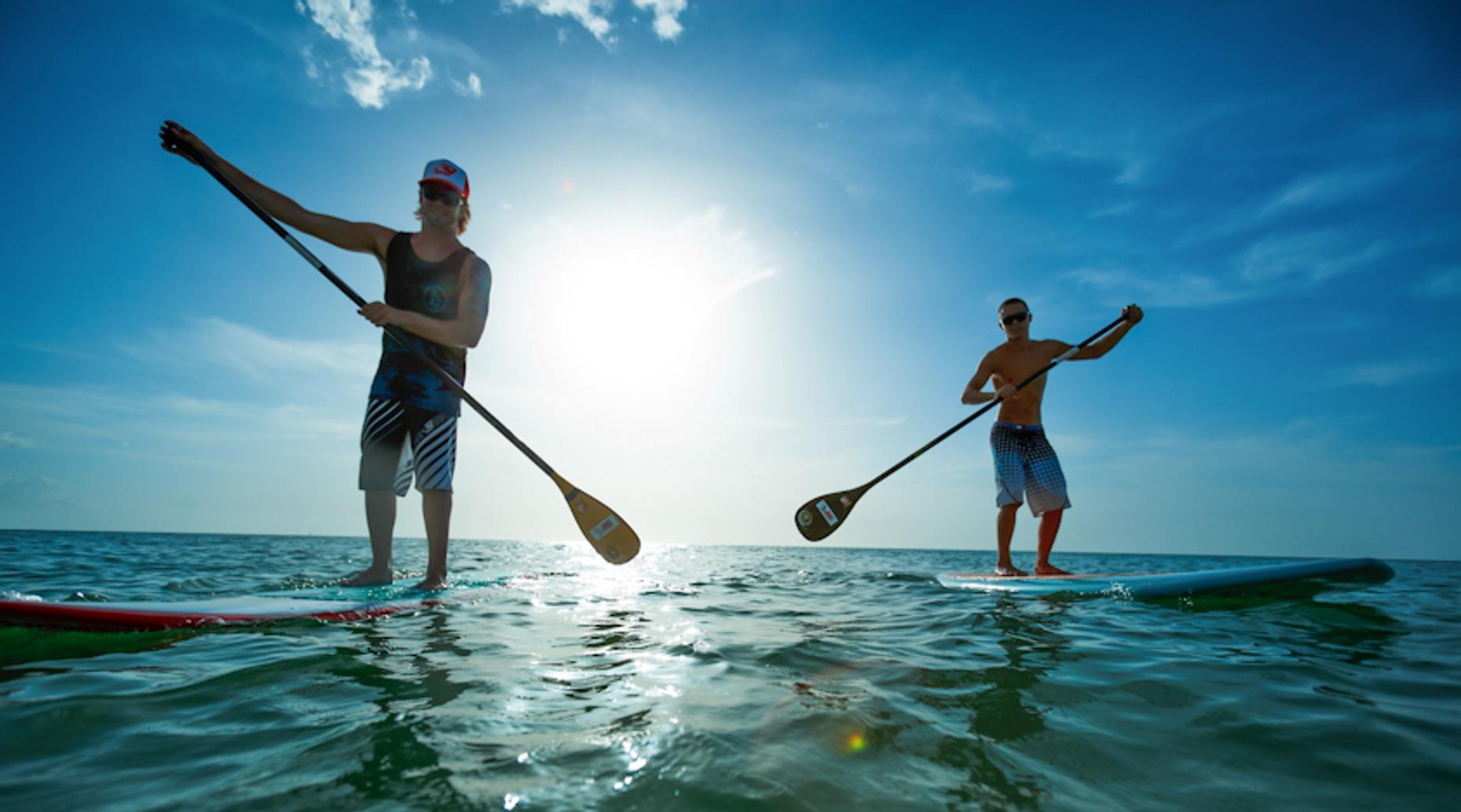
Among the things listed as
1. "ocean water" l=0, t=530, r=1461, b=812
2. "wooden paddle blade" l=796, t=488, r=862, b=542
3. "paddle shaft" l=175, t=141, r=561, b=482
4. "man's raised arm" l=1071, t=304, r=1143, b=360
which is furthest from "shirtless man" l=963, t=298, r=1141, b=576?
"paddle shaft" l=175, t=141, r=561, b=482

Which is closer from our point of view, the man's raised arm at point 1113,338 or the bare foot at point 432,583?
the bare foot at point 432,583

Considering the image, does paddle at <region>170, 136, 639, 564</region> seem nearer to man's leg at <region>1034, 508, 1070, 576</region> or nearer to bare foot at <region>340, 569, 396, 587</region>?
bare foot at <region>340, 569, 396, 587</region>

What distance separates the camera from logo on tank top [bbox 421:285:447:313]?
166 inches

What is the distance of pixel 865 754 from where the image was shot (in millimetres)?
1596

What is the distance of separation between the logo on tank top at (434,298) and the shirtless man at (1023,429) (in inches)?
208

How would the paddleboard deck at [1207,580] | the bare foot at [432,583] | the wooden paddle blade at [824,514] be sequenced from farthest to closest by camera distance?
the wooden paddle blade at [824,514] → the paddleboard deck at [1207,580] → the bare foot at [432,583]

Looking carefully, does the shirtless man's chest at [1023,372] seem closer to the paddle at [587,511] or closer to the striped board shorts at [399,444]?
the paddle at [587,511]

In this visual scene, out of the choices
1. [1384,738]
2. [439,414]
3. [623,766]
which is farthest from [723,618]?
[1384,738]

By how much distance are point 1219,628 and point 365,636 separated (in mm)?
4915

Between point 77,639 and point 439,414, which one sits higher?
point 439,414

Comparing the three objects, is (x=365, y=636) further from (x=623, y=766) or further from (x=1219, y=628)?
(x=1219, y=628)

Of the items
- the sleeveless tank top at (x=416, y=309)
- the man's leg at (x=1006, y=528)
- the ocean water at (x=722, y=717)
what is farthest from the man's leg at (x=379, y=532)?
the man's leg at (x=1006, y=528)

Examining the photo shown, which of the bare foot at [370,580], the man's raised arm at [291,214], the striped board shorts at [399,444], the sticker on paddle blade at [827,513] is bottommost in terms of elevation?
the bare foot at [370,580]

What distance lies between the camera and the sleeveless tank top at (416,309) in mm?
4172
